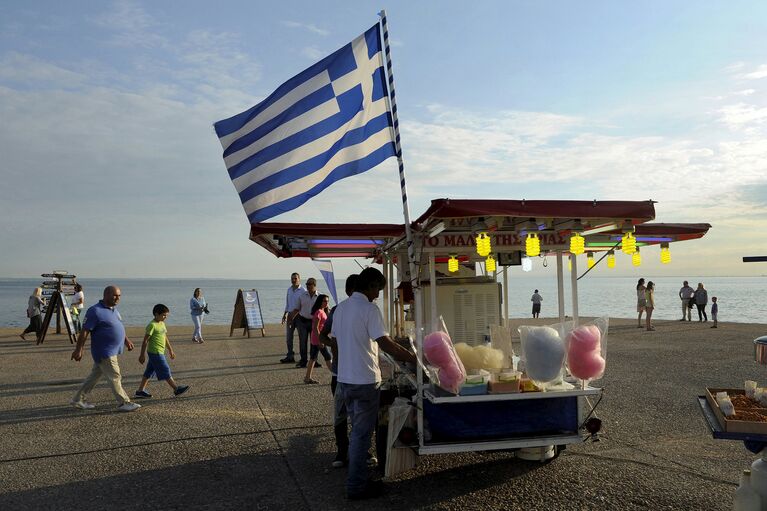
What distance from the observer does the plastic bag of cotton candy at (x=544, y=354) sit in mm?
4734

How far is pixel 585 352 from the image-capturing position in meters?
4.74

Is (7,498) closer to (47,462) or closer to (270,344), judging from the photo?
(47,462)

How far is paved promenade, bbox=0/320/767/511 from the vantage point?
15.3 ft

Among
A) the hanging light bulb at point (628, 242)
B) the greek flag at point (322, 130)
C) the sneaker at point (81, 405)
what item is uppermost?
the greek flag at point (322, 130)

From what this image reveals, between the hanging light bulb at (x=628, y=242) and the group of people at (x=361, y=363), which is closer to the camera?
the group of people at (x=361, y=363)

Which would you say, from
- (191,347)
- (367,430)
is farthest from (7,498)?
(191,347)

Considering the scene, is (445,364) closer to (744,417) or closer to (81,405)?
(744,417)

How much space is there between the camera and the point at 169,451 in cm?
610

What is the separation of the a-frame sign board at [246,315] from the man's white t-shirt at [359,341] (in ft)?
47.7

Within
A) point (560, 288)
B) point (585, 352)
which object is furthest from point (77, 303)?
point (585, 352)

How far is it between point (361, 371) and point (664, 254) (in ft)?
17.6

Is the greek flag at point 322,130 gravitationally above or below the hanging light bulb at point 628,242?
above

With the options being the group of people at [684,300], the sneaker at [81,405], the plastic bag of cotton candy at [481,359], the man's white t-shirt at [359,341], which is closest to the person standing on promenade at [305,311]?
the sneaker at [81,405]

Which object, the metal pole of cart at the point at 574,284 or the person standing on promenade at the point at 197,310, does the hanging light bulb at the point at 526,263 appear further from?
the person standing on promenade at the point at 197,310
